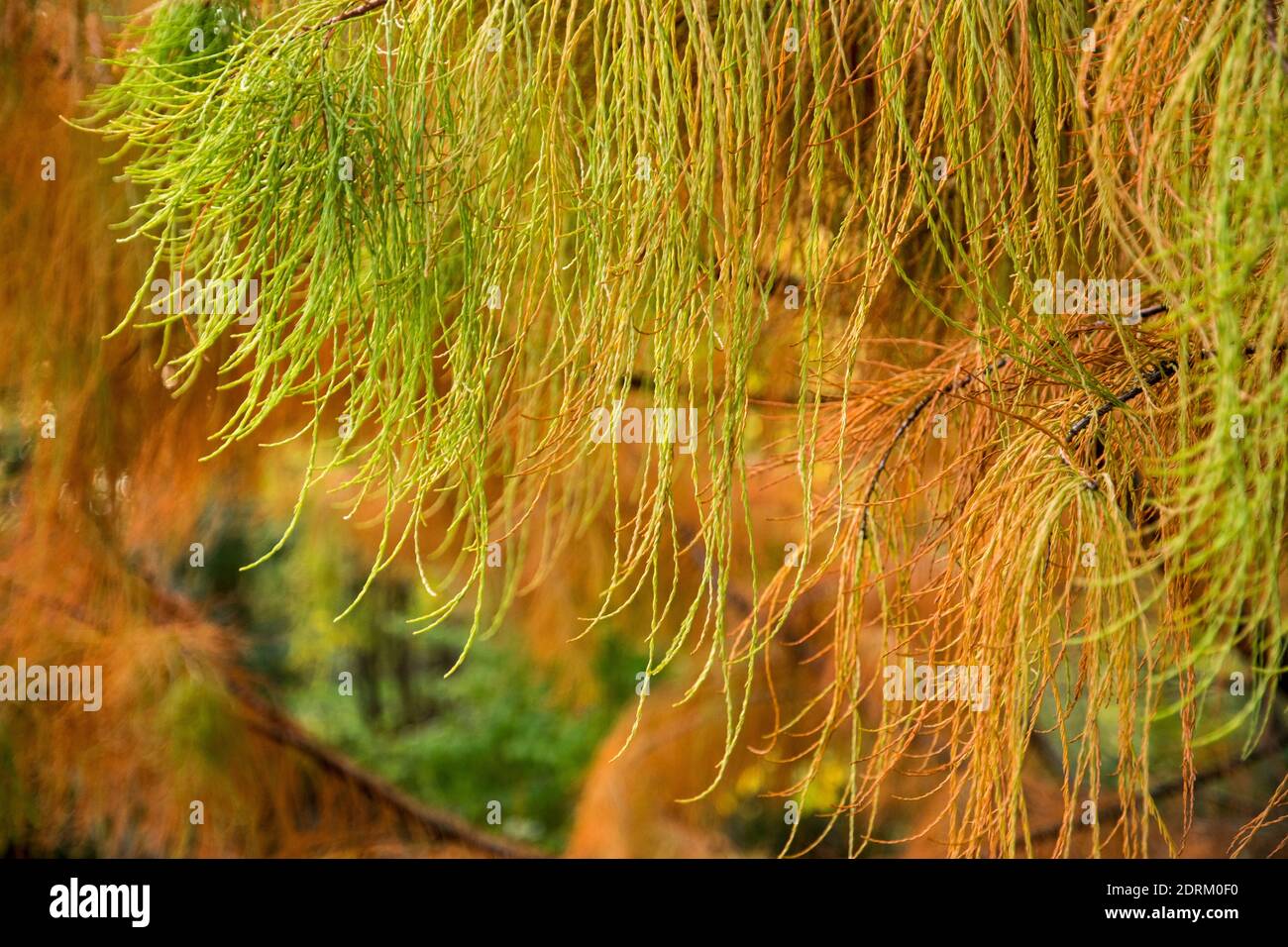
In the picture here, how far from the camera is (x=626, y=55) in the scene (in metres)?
0.45

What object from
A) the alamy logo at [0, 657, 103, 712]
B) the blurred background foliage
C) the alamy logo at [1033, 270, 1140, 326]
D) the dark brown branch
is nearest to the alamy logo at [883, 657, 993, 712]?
the blurred background foliage

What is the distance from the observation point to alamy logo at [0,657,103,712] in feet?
3.80

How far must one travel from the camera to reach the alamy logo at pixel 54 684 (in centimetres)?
116

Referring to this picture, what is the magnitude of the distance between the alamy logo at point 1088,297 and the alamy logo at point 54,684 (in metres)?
1.04
